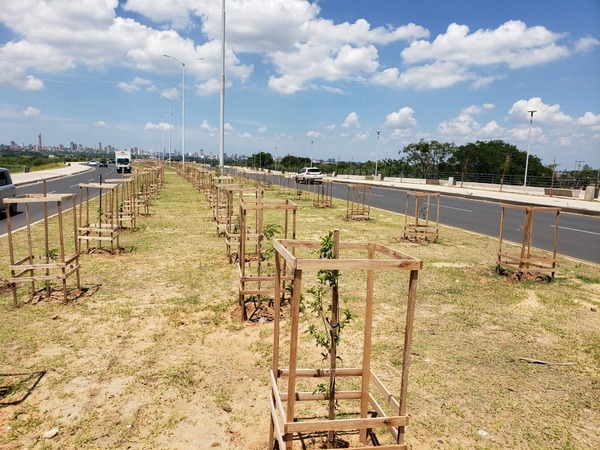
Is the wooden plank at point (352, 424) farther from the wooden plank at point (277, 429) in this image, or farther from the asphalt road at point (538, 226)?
the asphalt road at point (538, 226)

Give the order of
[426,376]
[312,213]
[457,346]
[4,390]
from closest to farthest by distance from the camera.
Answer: [4,390], [426,376], [457,346], [312,213]

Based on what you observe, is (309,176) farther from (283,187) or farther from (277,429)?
(277,429)

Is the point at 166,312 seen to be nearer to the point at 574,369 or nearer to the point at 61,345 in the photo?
the point at 61,345

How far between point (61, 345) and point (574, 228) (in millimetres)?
19625

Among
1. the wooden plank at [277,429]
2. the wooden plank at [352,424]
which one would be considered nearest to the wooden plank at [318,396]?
the wooden plank at [277,429]

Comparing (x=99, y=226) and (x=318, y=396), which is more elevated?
(x=99, y=226)

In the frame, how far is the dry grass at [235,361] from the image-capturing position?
414cm

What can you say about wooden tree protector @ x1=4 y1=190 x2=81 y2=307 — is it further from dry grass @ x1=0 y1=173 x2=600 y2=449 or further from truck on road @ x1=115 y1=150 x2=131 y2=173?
truck on road @ x1=115 y1=150 x2=131 y2=173

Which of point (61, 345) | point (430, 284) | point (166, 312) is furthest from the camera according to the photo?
point (430, 284)

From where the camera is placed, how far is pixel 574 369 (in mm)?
5582

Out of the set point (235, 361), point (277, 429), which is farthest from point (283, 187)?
point (277, 429)

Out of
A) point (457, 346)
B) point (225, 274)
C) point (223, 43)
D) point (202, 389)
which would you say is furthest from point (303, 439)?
point (223, 43)

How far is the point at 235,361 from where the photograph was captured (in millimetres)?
5520

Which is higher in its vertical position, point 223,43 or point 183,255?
point 223,43
